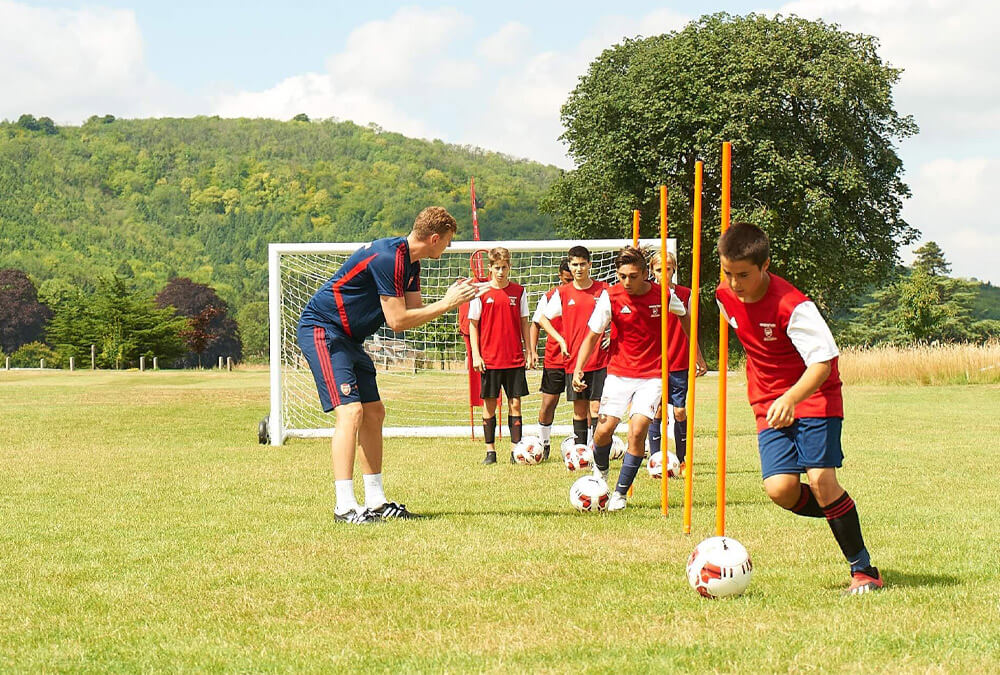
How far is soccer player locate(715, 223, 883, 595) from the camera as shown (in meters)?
5.03

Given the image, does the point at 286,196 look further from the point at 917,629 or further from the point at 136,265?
the point at 917,629

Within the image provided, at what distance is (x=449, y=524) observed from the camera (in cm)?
745

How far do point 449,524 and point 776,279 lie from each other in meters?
3.12

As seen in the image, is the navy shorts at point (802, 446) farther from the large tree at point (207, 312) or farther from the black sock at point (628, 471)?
the large tree at point (207, 312)

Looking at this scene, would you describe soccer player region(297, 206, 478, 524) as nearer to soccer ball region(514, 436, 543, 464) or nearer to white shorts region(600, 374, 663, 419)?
white shorts region(600, 374, 663, 419)

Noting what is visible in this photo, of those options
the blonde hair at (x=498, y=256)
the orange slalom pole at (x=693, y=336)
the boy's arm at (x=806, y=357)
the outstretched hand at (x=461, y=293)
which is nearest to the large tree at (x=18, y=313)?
the blonde hair at (x=498, y=256)

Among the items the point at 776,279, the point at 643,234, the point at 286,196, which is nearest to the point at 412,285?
the point at 776,279

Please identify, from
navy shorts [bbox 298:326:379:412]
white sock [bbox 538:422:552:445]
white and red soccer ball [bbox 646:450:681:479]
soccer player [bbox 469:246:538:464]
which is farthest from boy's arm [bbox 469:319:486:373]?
navy shorts [bbox 298:326:379:412]

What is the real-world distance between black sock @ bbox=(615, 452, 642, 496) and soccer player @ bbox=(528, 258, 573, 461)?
3922 mm

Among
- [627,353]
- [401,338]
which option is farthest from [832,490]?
[401,338]

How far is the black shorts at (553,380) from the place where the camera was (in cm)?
1221

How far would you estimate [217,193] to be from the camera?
6019 inches

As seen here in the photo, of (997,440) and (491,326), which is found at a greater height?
(491,326)

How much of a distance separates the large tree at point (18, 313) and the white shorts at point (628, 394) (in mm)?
89207
